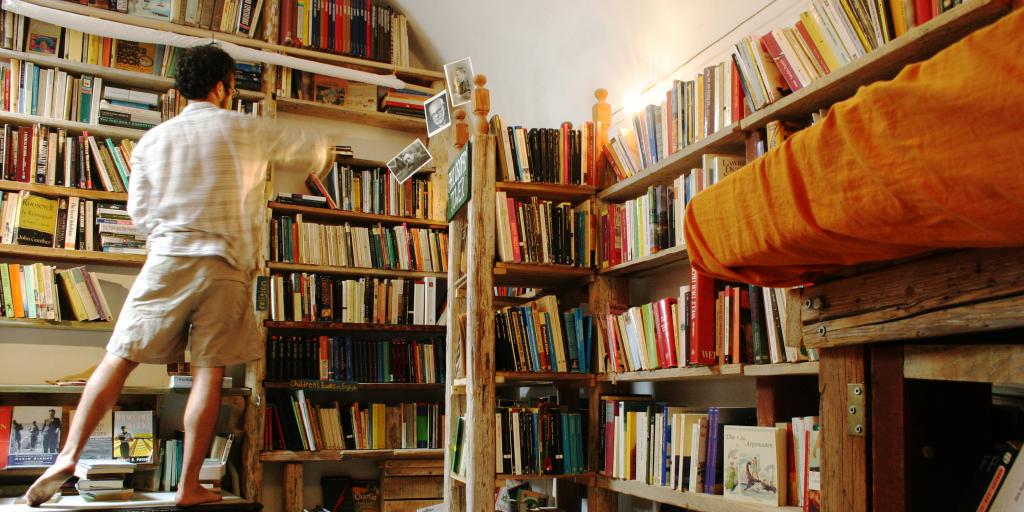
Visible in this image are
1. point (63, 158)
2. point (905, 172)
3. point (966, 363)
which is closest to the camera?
point (905, 172)

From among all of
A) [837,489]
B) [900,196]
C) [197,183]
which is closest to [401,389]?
[197,183]

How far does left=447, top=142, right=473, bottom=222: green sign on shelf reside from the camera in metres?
3.07

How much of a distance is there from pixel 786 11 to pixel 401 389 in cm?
318

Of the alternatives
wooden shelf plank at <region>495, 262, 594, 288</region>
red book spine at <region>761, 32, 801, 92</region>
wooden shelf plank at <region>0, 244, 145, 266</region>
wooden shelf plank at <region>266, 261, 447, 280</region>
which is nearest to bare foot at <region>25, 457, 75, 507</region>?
wooden shelf plank at <region>495, 262, 594, 288</region>

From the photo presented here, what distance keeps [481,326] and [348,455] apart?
1763 millimetres

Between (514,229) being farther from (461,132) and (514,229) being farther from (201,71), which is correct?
(201,71)

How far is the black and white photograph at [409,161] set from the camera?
182 inches

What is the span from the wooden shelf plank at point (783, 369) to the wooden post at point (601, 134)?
3.73 feet

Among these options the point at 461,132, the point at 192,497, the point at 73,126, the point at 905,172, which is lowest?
the point at 192,497

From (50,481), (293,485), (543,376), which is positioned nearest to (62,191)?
(293,485)

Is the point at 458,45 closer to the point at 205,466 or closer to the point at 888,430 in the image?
the point at 205,466

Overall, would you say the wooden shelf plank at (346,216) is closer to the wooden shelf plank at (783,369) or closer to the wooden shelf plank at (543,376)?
the wooden shelf plank at (543,376)

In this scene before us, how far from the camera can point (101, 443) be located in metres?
3.65

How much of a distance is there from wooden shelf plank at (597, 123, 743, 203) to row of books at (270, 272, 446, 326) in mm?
1817
